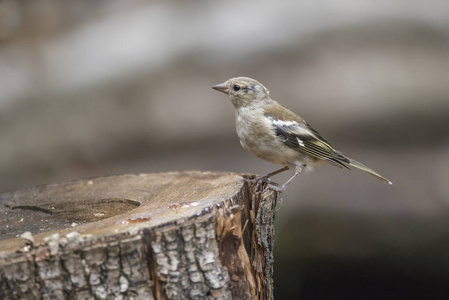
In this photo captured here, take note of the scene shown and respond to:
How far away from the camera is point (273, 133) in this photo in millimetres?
3793

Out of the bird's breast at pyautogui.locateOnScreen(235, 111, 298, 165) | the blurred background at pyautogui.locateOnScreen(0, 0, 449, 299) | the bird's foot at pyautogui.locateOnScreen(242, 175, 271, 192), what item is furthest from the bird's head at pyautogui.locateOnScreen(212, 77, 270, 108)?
the blurred background at pyautogui.locateOnScreen(0, 0, 449, 299)

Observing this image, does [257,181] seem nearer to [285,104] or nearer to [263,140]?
[263,140]

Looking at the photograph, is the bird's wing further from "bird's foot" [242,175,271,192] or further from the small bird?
"bird's foot" [242,175,271,192]

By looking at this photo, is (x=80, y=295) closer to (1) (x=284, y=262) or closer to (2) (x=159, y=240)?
(2) (x=159, y=240)

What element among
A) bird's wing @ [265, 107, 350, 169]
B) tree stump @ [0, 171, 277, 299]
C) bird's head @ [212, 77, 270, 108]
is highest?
bird's head @ [212, 77, 270, 108]

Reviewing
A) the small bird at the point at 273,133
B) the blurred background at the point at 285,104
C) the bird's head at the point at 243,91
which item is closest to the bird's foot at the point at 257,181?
the small bird at the point at 273,133

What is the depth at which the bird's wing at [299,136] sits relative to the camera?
12.6 ft

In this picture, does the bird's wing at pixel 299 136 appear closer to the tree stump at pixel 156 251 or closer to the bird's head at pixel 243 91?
the bird's head at pixel 243 91

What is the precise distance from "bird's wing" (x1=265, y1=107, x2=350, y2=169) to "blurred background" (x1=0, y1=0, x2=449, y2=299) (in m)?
1.46

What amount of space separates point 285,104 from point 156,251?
3.32 meters

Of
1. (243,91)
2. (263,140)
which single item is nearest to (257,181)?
(263,140)

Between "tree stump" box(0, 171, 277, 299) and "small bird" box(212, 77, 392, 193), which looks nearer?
"tree stump" box(0, 171, 277, 299)

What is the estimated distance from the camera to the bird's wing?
151 inches

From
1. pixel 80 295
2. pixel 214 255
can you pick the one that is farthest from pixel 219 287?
pixel 80 295
